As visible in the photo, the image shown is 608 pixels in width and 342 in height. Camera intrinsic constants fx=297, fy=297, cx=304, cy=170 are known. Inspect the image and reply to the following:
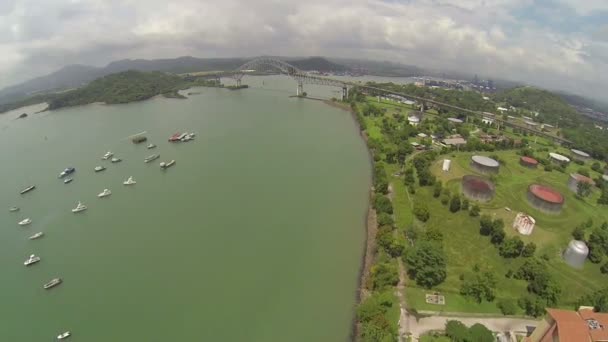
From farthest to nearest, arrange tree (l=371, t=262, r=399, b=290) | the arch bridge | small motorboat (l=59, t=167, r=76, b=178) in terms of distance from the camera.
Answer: the arch bridge → small motorboat (l=59, t=167, r=76, b=178) → tree (l=371, t=262, r=399, b=290)

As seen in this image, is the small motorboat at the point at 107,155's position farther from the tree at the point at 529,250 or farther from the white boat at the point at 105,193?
the tree at the point at 529,250

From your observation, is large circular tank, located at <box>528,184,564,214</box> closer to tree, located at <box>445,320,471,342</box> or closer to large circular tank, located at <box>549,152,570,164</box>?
large circular tank, located at <box>549,152,570,164</box>

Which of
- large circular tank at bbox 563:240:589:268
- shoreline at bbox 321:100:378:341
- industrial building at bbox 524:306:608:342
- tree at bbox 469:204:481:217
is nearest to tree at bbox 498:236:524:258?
large circular tank at bbox 563:240:589:268

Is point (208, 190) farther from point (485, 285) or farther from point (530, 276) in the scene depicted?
point (530, 276)

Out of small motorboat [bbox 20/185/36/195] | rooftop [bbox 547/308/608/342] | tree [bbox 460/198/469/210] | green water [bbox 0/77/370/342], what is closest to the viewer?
rooftop [bbox 547/308/608/342]

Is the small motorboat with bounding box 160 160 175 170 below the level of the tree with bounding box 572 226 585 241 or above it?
above

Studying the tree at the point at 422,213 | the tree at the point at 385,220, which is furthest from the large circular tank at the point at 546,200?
the tree at the point at 385,220
